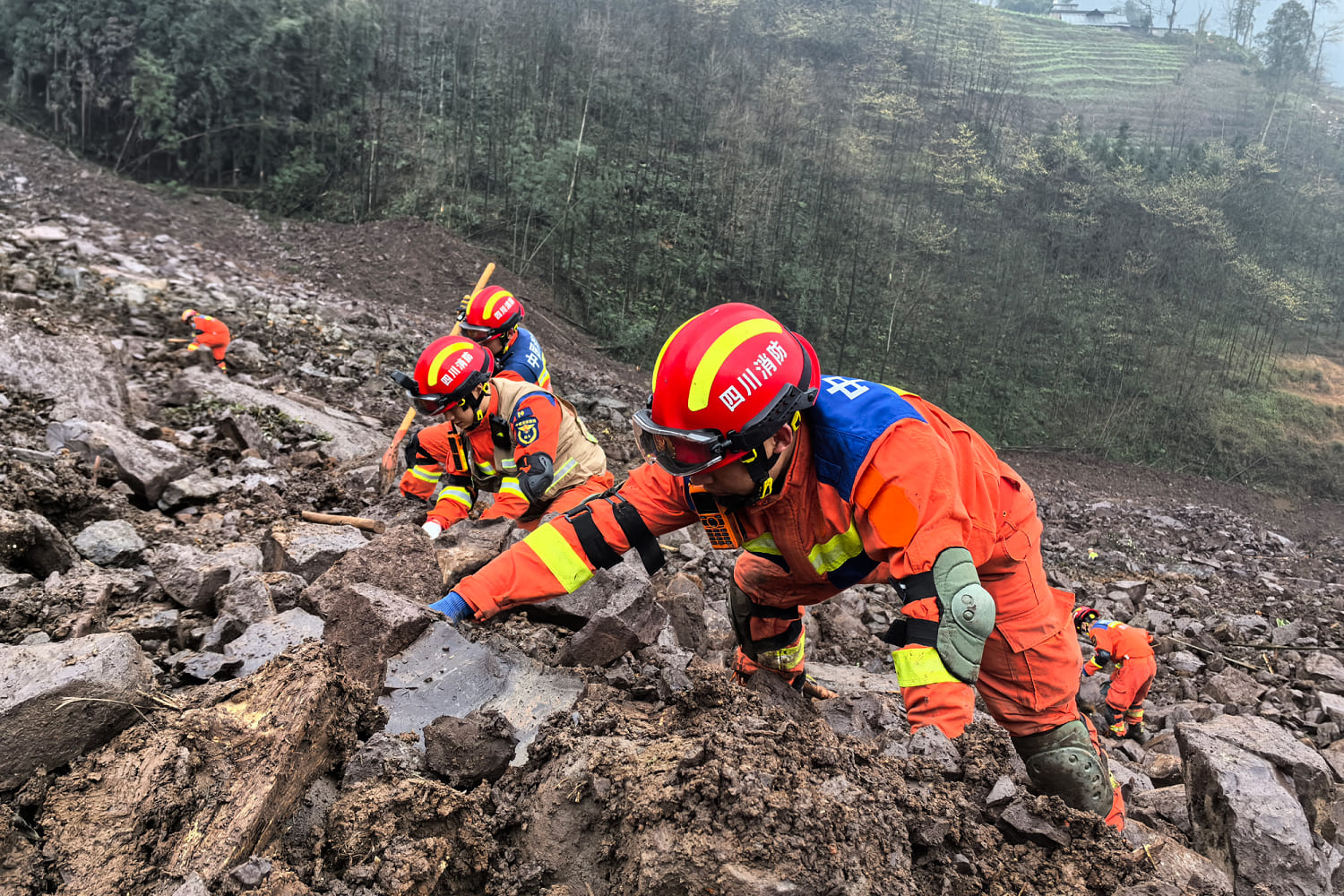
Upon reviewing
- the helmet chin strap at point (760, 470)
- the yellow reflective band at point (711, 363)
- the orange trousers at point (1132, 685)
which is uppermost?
the yellow reflective band at point (711, 363)

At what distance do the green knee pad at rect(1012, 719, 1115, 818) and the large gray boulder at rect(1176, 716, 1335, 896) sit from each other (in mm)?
323

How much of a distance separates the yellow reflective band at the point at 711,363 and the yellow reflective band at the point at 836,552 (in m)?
0.68

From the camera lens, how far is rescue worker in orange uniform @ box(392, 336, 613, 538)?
4.26m

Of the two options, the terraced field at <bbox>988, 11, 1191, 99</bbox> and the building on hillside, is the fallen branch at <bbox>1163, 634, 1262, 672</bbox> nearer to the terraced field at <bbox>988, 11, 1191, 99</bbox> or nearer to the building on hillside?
the terraced field at <bbox>988, 11, 1191, 99</bbox>

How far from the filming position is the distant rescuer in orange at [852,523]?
2.01m

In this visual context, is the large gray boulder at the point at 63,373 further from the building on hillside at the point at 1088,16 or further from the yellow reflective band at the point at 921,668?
the building on hillside at the point at 1088,16

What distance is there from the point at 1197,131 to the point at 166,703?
3880cm

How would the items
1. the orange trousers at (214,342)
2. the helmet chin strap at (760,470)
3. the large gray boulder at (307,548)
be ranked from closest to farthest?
the helmet chin strap at (760,470) < the large gray boulder at (307,548) < the orange trousers at (214,342)

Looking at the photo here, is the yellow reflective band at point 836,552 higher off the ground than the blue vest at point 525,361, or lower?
higher

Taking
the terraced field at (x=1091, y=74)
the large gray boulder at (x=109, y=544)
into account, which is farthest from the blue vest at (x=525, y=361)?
the terraced field at (x=1091, y=74)

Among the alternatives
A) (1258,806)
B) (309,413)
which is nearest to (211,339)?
(309,413)

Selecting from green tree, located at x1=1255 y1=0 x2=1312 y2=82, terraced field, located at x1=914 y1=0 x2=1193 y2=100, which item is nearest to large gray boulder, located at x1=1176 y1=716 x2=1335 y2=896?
terraced field, located at x1=914 y1=0 x2=1193 y2=100

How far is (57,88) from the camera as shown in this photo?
18.7 m

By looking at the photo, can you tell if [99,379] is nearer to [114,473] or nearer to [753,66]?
[114,473]
